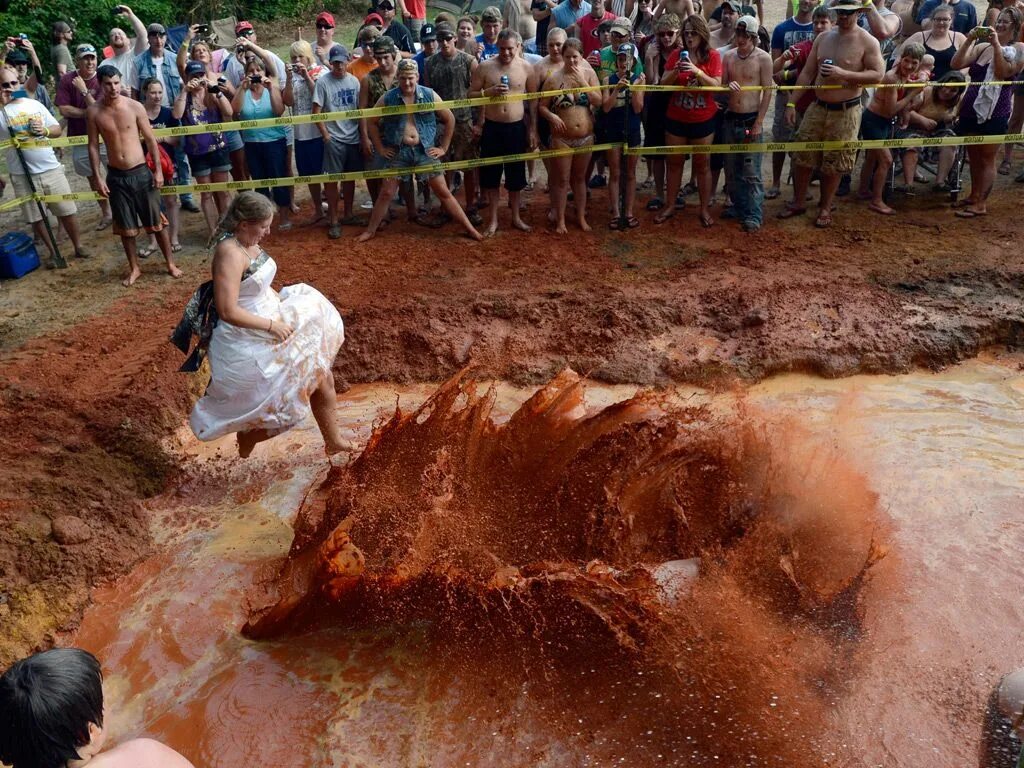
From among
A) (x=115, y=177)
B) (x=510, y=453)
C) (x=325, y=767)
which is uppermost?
(x=115, y=177)

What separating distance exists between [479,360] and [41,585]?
3.41 m

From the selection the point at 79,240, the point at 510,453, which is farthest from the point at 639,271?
the point at 79,240

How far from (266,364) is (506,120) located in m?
4.74

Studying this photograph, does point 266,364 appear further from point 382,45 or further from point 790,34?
point 790,34

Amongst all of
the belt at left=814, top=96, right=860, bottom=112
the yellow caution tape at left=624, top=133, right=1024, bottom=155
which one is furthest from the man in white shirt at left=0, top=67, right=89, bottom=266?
the belt at left=814, top=96, right=860, bottom=112

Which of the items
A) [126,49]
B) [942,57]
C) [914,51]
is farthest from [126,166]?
[942,57]

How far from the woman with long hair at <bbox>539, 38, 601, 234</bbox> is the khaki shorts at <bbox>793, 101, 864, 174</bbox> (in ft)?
6.92

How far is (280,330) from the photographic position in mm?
4848

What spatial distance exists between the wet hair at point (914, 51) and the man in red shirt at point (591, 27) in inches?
121

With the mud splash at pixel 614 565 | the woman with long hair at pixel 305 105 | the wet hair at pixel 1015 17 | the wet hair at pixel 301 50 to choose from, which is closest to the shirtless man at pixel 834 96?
the wet hair at pixel 1015 17

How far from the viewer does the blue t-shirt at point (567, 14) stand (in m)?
10.2

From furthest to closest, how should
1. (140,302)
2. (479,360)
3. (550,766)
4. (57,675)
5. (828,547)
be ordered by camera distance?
(140,302) < (479,360) < (828,547) < (550,766) < (57,675)

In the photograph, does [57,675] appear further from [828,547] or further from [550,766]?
[828,547]

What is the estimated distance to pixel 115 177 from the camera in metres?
7.86
